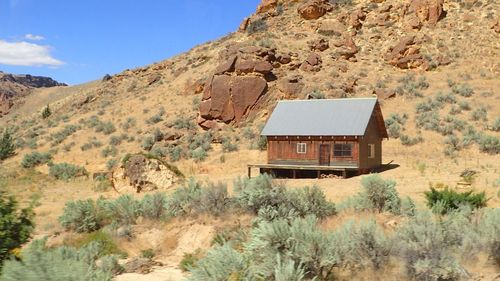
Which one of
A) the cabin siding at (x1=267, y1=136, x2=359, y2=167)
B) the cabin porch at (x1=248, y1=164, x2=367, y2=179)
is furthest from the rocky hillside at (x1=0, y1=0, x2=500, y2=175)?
the cabin porch at (x1=248, y1=164, x2=367, y2=179)

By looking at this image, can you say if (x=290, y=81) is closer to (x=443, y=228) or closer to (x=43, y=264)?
(x=443, y=228)

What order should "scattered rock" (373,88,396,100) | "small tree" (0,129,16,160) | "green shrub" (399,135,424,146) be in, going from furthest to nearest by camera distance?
"scattered rock" (373,88,396,100)
"small tree" (0,129,16,160)
"green shrub" (399,135,424,146)

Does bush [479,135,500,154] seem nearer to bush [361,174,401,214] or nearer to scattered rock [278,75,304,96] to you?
scattered rock [278,75,304,96]

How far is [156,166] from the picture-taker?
928 inches

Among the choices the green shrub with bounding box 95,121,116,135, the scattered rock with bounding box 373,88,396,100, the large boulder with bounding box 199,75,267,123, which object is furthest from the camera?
the green shrub with bounding box 95,121,116,135

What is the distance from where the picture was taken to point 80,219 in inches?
567

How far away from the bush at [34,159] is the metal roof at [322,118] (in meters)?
20.2

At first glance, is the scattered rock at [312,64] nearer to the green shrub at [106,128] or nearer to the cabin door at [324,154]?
the green shrub at [106,128]

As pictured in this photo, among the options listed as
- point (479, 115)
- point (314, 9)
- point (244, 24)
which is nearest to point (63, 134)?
→ point (244, 24)

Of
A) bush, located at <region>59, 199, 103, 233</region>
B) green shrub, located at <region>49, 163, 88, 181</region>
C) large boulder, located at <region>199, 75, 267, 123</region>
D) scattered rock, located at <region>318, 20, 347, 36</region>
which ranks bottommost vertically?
bush, located at <region>59, 199, 103, 233</region>

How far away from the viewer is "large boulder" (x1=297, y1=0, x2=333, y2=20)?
53312 mm

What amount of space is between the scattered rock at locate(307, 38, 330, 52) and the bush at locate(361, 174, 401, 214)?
35919 mm

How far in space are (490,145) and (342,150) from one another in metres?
10.5

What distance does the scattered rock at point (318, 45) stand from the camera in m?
47.7
